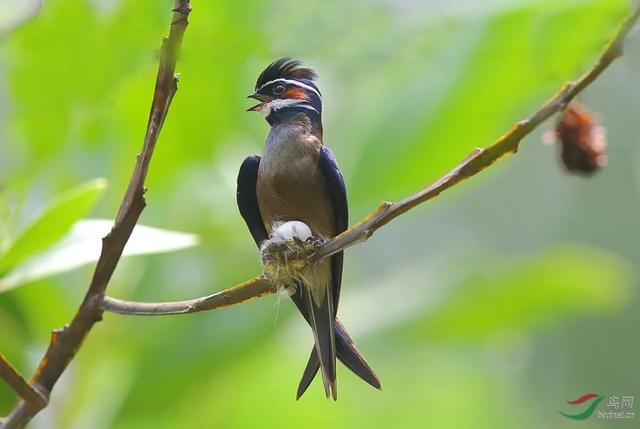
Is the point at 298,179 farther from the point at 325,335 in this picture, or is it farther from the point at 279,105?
the point at 325,335

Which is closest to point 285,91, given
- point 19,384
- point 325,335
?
point 325,335

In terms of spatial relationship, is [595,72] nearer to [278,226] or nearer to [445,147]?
[278,226]

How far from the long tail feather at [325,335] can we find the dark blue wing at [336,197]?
0.07ft

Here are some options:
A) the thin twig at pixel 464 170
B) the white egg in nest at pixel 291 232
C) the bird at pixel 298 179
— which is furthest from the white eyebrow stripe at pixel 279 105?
the thin twig at pixel 464 170

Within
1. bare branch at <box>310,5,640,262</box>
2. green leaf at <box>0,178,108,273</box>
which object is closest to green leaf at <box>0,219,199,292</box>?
green leaf at <box>0,178,108,273</box>

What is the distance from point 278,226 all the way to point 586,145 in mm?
281

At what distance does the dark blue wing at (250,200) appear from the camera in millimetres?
891

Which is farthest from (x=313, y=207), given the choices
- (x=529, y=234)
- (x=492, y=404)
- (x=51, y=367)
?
(x=529, y=234)

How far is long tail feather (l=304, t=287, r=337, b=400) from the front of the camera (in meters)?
0.69

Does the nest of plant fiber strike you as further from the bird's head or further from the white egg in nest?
the bird's head

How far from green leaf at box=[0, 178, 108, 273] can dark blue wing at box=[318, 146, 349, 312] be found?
0.21 meters

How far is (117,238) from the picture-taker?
2.13ft

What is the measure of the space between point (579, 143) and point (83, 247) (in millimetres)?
477

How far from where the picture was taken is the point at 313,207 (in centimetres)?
87
